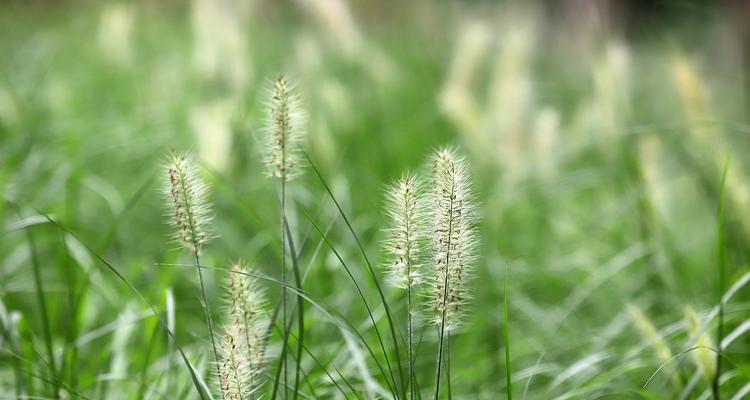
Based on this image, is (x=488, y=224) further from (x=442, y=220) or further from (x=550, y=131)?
→ (x=442, y=220)

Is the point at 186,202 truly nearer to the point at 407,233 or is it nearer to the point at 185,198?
the point at 185,198

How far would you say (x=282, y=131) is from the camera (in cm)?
123

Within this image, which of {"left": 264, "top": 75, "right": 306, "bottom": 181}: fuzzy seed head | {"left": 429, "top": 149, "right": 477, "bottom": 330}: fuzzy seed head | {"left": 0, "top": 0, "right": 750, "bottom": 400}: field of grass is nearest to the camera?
{"left": 429, "top": 149, "right": 477, "bottom": 330}: fuzzy seed head

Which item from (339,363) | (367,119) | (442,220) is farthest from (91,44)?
(442,220)

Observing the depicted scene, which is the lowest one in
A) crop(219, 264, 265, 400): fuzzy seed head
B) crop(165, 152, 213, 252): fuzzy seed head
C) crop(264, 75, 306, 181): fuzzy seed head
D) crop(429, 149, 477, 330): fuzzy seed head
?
crop(219, 264, 265, 400): fuzzy seed head

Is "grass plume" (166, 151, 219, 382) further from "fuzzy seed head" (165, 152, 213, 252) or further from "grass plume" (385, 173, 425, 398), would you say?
"grass plume" (385, 173, 425, 398)

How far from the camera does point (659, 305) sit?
2748 millimetres

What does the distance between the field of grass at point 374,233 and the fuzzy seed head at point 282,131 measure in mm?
241

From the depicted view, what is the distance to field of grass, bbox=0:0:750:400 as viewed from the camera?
192cm

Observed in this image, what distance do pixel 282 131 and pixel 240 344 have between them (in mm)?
296

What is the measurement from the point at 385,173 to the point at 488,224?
0.45m

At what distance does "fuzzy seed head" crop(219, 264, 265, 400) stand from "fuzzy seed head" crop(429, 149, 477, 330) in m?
0.25

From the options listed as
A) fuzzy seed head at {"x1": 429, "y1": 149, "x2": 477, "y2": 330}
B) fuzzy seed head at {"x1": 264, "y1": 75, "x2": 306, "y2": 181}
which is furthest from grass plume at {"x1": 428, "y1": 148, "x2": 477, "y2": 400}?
fuzzy seed head at {"x1": 264, "y1": 75, "x2": 306, "y2": 181}

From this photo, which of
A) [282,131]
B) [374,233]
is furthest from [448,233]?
[374,233]
